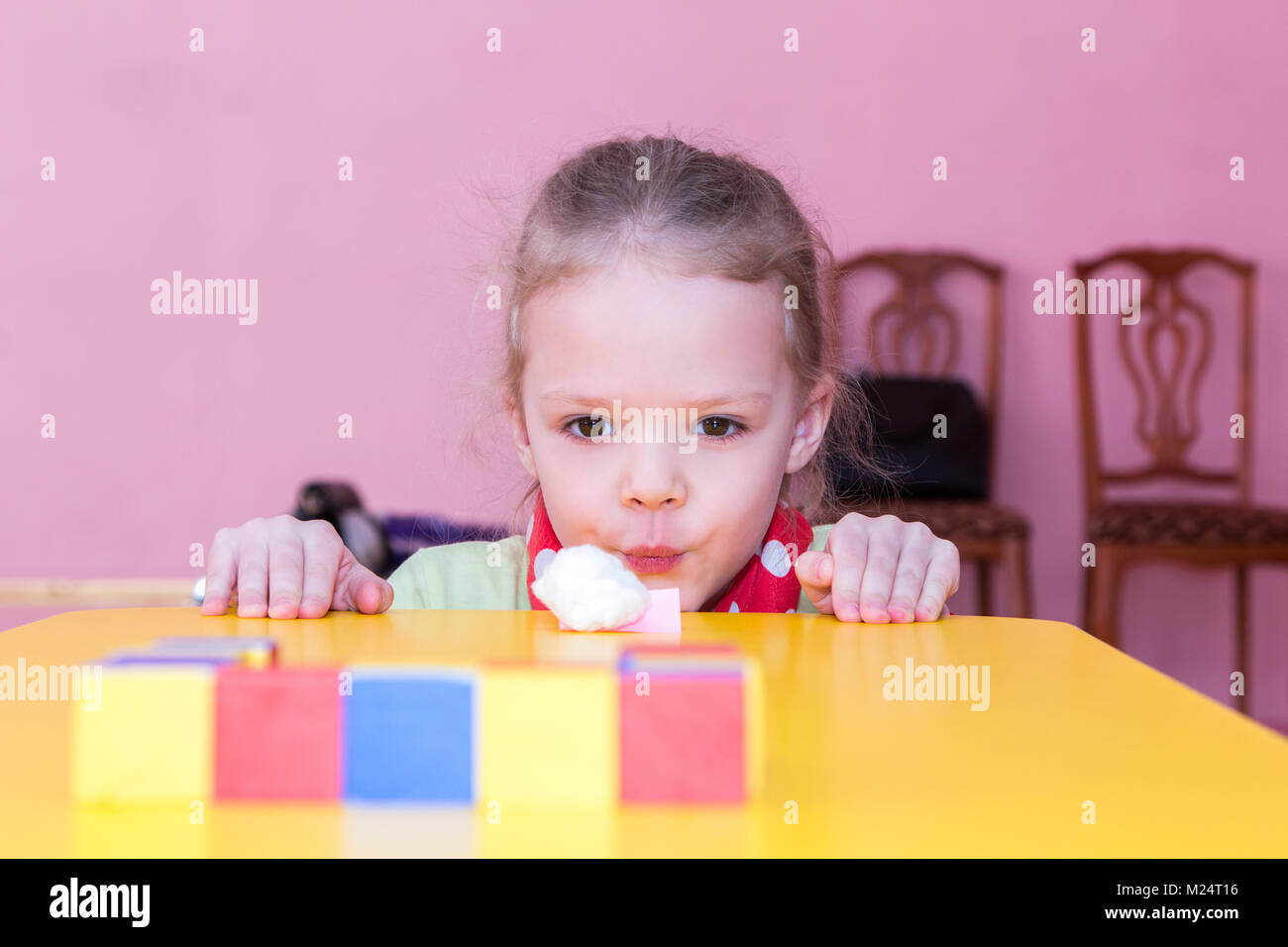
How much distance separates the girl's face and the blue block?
1.98 ft

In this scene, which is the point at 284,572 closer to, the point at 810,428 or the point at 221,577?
the point at 221,577

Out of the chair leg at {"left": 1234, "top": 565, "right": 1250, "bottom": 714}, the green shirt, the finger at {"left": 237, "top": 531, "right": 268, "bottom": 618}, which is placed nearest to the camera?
the finger at {"left": 237, "top": 531, "right": 268, "bottom": 618}

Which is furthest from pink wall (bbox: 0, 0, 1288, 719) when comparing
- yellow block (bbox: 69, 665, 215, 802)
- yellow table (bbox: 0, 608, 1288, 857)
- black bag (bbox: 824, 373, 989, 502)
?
yellow block (bbox: 69, 665, 215, 802)

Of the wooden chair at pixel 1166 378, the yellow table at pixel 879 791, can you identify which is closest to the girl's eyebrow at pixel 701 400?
the yellow table at pixel 879 791

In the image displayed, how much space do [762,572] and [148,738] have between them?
845 millimetres

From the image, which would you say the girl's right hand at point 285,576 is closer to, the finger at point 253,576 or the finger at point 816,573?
the finger at point 253,576

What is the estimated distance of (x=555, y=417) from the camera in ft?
3.54

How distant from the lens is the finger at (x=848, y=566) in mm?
880

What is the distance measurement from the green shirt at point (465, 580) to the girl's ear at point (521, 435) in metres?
0.11

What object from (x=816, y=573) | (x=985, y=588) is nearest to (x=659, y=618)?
(x=816, y=573)

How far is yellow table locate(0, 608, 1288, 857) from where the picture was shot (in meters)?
0.35

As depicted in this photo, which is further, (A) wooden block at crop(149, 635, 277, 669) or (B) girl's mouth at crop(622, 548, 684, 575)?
(B) girl's mouth at crop(622, 548, 684, 575)

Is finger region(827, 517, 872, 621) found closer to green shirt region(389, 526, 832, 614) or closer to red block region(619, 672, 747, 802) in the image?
green shirt region(389, 526, 832, 614)
